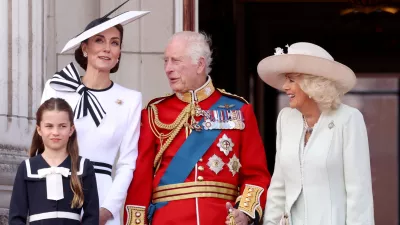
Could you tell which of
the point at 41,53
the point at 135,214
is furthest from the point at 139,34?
the point at 135,214

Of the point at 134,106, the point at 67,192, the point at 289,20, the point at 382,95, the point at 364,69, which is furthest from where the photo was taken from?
the point at 382,95

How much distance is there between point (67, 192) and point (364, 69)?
8.84 m

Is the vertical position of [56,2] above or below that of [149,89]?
above

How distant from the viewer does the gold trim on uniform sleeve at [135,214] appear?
6949 millimetres

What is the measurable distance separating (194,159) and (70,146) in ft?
2.79

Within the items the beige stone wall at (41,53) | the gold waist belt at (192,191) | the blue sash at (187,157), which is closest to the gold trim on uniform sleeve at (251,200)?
the gold waist belt at (192,191)

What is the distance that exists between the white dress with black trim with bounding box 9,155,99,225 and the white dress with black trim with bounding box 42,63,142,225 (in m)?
0.34

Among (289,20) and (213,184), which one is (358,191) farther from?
(289,20)

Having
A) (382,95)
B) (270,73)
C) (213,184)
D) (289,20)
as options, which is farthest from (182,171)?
(382,95)

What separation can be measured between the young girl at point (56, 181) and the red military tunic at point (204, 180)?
2.03 ft

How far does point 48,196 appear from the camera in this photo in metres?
6.27

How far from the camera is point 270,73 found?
7.01 m

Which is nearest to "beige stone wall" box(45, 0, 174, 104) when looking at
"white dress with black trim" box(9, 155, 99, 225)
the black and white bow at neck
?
the black and white bow at neck

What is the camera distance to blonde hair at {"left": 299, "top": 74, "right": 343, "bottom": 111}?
263 inches
